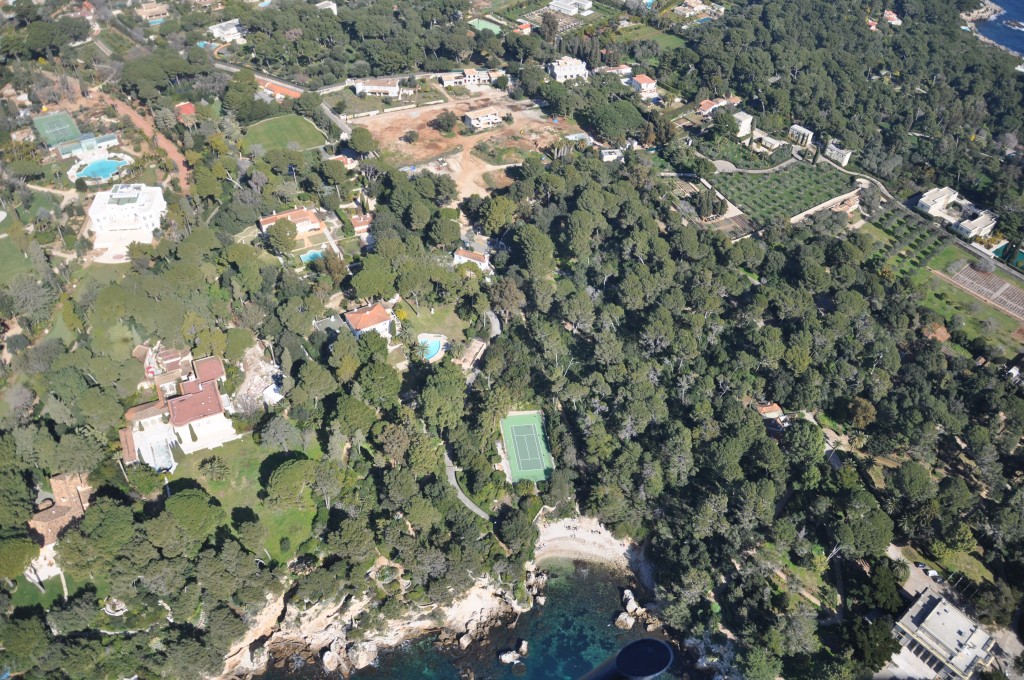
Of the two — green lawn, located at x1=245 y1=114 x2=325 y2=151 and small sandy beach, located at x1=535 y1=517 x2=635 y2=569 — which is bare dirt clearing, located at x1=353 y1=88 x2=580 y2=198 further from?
small sandy beach, located at x1=535 y1=517 x2=635 y2=569

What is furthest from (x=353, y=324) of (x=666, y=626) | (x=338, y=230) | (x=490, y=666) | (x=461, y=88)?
(x=461, y=88)

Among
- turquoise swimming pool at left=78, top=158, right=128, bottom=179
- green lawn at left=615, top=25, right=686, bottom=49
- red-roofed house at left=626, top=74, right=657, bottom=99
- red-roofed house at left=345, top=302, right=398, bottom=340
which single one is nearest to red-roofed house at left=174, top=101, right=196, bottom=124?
turquoise swimming pool at left=78, top=158, right=128, bottom=179

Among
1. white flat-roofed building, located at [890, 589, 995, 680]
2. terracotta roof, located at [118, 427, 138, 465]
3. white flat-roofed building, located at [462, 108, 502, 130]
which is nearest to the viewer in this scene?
white flat-roofed building, located at [890, 589, 995, 680]

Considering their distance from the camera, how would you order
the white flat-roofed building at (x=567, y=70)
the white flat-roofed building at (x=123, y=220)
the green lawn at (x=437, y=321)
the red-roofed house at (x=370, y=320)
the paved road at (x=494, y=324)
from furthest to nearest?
1. the white flat-roofed building at (x=567, y=70)
2. the white flat-roofed building at (x=123, y=220)
3. the paved road at (x=494, y=324)
4. the green lawn at (x=437, y=321)
5. the red-roofed house at (x=370, y=320)

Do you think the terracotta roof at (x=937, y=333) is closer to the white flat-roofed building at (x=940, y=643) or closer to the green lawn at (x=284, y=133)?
the white flat-roofed building at (x=940, y=643)

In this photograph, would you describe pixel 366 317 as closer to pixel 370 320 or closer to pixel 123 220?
pixel 370 320

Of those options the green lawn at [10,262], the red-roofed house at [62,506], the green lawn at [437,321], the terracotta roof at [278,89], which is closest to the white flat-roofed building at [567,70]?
the terracotta roof at [278,89]
